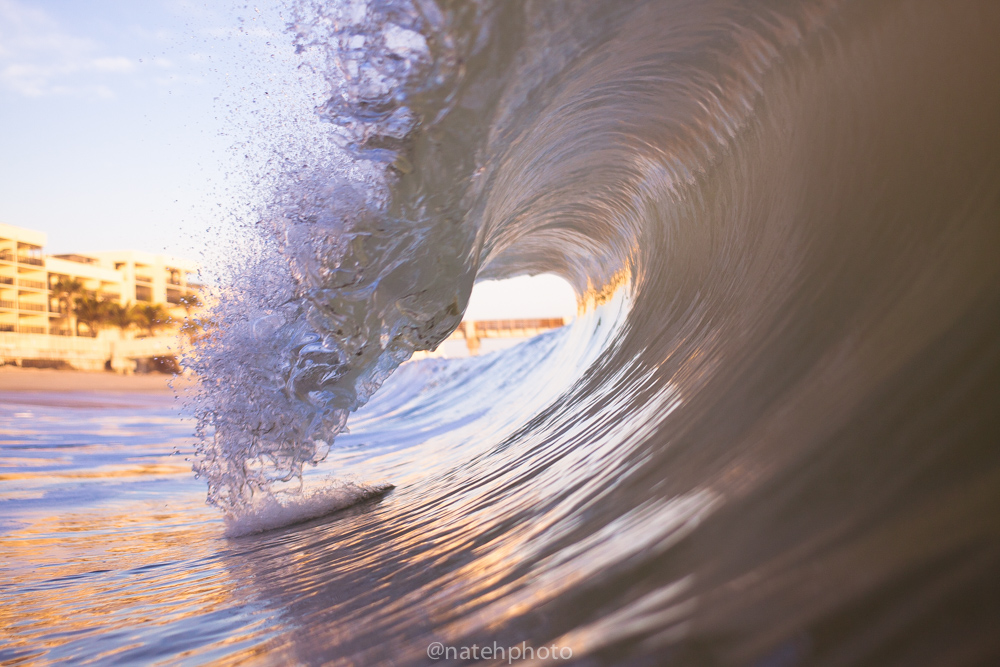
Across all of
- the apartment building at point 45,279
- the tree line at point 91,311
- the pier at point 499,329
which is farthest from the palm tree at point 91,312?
the pier at point 499,329

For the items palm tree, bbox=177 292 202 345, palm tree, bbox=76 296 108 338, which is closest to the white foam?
palm tree, bbox=177 292 202 345

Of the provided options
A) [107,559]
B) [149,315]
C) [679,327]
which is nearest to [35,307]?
[149,315]

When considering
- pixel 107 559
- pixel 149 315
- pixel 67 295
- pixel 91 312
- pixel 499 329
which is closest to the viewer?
pixel 107 559

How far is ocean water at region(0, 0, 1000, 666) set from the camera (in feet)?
3.64

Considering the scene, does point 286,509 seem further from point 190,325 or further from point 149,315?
point 149,315

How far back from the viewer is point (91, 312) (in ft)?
106

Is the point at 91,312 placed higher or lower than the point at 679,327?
lower

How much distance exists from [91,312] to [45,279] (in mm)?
2318

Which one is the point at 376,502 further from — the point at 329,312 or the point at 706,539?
the point at 706,539

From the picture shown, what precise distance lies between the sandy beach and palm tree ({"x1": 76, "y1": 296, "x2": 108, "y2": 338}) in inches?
586

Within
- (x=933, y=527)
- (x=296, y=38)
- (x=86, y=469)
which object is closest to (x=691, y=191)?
(x=296, y=38)

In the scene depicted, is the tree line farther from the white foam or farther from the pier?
the white foam

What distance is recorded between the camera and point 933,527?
1020 millimetres

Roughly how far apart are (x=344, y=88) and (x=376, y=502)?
1.91 meters
